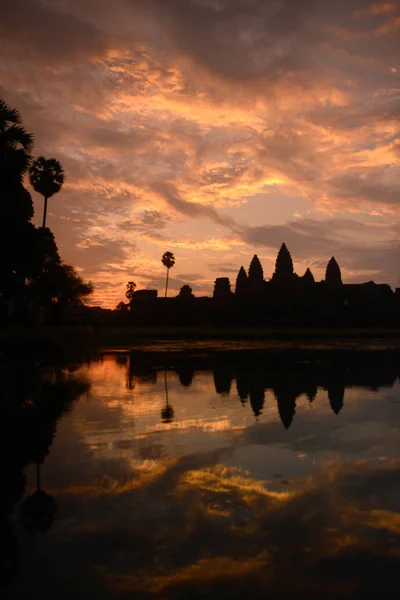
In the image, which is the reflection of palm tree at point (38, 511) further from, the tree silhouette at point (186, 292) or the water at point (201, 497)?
the tree silhouette at point (186, 292)

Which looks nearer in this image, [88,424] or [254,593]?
[254,593]

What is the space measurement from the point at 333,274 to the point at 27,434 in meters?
107

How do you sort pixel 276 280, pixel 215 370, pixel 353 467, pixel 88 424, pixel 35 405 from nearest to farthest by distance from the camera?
1. pixel 353 467
2. pixel 88 424
3. pixel 35 405
4. pixel 215 370
5. pixel 276 280

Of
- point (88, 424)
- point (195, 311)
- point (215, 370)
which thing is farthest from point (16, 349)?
point (195, 311)

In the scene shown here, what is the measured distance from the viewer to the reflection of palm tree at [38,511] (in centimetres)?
482

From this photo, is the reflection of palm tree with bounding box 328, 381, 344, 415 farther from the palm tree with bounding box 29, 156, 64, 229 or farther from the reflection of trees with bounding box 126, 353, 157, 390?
the palm tree with bounding box 29, 156, 64, 229

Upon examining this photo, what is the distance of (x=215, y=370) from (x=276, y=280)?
303 ft

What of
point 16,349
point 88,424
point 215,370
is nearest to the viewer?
point 88,424

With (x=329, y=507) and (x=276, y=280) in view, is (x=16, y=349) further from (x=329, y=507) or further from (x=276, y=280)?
(x=276, y=280)

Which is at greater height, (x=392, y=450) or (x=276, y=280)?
(x=276, y=280)

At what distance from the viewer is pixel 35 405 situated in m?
11.3

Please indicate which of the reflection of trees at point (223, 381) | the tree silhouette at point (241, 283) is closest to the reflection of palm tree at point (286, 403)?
the reflection of trees at point (223, 381)

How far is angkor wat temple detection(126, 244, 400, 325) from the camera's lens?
8662cm

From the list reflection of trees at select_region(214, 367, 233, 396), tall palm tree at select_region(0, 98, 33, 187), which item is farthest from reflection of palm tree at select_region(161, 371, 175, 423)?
tall palm tree at select_region(0, 98, 33, 187)
